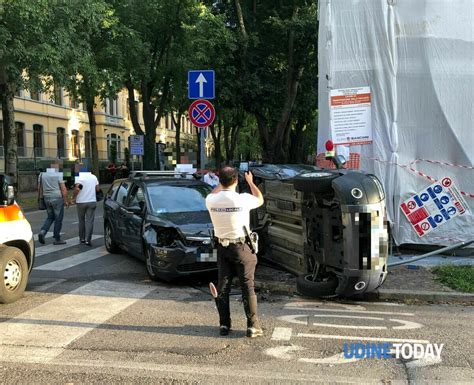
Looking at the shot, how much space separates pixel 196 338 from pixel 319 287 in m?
1.69

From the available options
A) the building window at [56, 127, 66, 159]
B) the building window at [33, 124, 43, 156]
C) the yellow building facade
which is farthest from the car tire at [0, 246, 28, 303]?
the building window at [56, 127, 66, 159]

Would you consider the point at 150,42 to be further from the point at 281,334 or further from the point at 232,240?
the point at 281,334

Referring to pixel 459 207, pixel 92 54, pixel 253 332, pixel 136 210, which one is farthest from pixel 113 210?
pixel 92 54

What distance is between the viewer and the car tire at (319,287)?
5.90 metres

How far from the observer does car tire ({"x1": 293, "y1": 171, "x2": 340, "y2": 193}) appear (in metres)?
5.80

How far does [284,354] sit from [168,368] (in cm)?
104

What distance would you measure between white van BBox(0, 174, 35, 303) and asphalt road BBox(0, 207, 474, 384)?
0.21m

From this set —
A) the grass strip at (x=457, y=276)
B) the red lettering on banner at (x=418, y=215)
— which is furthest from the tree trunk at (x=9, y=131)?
the grass strip at (x=457, y=276)

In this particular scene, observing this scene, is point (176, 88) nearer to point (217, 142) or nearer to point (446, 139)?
point (217, 142)

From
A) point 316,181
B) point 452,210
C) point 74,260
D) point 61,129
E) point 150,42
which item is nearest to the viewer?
point 316,181

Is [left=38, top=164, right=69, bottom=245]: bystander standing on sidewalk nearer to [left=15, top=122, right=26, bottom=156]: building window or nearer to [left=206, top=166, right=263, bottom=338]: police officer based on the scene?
[left=206, top=166, right=263, bottom=338]: police officer

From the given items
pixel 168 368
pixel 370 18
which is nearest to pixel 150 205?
pixel 168 368

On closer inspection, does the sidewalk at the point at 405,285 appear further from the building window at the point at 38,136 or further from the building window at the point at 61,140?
the building window at the point at 61,140

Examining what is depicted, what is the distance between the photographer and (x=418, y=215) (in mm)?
8703
